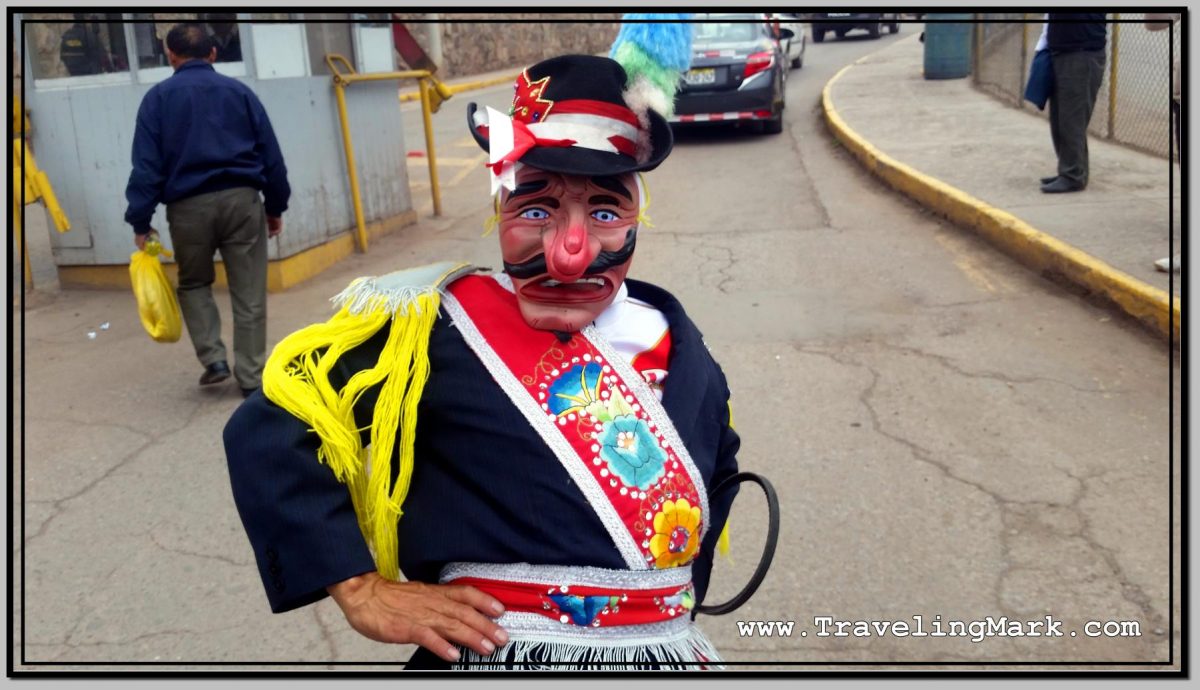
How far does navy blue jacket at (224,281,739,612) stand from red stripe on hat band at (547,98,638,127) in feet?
1.27

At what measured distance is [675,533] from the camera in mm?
1741

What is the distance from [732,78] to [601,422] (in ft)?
34.8

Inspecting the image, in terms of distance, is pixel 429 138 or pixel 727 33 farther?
pixel 727 33

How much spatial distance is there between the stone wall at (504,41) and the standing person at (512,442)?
19831mm

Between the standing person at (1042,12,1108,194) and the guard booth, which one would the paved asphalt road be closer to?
the guard booth

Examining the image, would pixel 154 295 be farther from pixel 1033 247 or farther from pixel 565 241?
pixel 1033 247

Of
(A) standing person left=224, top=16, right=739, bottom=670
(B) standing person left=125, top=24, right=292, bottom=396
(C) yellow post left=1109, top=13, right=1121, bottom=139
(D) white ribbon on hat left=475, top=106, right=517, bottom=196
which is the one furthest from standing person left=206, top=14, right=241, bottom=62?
(C) yellow post left=1109, top=13, right=1121, bottom=139

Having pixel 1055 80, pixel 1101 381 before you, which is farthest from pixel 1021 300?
pixel 1055 80

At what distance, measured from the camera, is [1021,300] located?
20.2ft

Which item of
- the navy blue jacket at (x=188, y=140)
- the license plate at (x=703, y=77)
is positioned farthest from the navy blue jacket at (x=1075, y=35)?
the navy blue jacket at (x=188, y=140)

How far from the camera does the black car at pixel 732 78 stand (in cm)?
1161

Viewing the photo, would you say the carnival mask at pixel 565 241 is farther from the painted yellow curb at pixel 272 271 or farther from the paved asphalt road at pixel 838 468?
the painted yellow curb at pixel 272 271

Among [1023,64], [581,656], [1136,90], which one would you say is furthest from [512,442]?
[1023,64]

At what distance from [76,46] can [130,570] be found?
475 centimetres
